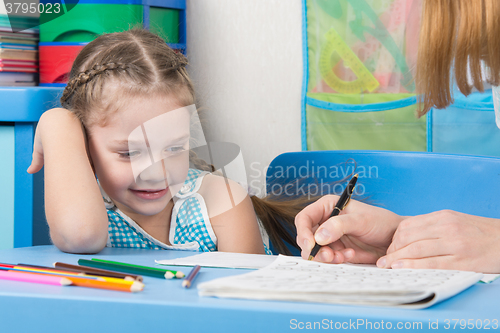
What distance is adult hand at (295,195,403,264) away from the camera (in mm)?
494

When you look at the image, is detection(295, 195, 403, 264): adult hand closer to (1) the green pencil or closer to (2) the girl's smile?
(1) the green pencil

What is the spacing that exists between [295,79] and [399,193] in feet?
2.29

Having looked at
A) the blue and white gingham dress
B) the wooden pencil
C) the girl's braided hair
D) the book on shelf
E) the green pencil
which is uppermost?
the book on shelf

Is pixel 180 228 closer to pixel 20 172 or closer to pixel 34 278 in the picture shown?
pixel 20 172

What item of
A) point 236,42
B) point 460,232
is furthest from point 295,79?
point 460,232

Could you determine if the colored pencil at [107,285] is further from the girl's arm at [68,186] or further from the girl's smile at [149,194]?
the girl's smile at [149,194]

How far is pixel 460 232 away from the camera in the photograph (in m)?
0.47

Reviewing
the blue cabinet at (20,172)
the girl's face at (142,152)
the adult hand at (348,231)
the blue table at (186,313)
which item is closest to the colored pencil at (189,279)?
the blue table at (186,313)

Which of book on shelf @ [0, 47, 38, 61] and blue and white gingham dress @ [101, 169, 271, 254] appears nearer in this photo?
blue and white gingham dress @ [101, 169, 271, 254]

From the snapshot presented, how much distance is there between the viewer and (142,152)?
762 mm

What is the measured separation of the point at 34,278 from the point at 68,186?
351 millimetres

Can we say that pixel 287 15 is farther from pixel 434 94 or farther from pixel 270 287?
pixel 270 287

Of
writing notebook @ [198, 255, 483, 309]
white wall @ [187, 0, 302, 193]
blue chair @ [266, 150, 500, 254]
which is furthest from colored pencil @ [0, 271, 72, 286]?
white wall @ [187, 0, 302, 193]

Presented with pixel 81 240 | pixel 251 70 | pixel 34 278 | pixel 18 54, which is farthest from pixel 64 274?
pixel 251 70
